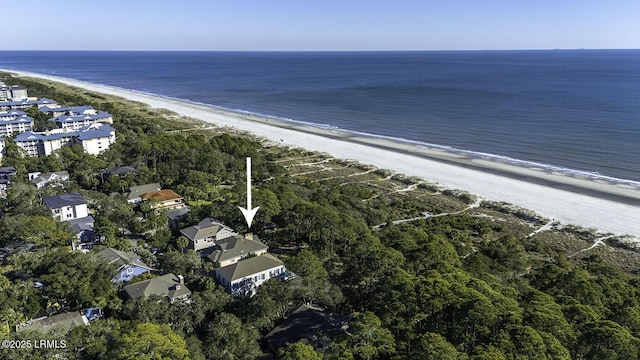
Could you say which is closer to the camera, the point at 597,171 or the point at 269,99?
the point at 597,171

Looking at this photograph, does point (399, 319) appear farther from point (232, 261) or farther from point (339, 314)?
point (232, 261)

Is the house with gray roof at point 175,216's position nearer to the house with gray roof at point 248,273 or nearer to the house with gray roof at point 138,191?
A: the house with gray roof at point 138,191

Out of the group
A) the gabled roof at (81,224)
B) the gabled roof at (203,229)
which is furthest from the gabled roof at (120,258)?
the gabled roof at (81,224)

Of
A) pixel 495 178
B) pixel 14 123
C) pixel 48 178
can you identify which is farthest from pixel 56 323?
pixel 14 123

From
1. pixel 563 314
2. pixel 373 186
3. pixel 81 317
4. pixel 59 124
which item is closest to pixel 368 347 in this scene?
pixel 563 314

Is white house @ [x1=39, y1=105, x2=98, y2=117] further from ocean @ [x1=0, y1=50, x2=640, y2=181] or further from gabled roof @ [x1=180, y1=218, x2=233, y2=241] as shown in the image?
gabled roof @ [x1=180, y1=218, x2=233, y2=241]

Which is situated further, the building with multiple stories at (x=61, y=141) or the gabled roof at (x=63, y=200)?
the building with multiple stories at (x=61, y=141)
